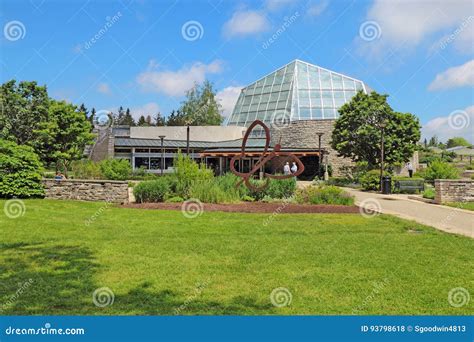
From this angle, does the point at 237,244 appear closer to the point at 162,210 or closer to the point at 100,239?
the point at 100,239

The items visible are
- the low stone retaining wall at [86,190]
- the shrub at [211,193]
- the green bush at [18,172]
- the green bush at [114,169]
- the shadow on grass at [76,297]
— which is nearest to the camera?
the shadow on grass at [76,297]

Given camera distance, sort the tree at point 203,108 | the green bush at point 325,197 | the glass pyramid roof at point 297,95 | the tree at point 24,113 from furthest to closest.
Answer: the tree at point 203,108 → the glass pyramid roof at point 297,95 → the tree at point 24,113 → the green bush at point 325,197

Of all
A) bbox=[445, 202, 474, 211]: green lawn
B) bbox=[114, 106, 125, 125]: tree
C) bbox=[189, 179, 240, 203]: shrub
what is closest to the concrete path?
bbox=[445, 202, 474, 211]: green lawn

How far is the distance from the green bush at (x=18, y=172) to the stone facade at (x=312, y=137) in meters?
Result: 24.1

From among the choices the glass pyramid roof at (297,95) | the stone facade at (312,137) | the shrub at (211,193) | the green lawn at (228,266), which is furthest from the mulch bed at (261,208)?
the glass pyramid roof at (297,95)

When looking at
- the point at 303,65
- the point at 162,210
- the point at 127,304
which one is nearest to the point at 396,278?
the point at 127,304

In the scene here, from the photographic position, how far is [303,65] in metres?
46.7

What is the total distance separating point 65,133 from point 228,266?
77.2 ft

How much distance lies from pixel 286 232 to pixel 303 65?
40.0m

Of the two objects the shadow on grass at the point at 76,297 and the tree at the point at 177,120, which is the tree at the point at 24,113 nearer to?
the shadow on grass at the point at 76,297

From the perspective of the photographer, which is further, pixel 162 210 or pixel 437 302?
pixel 162 210

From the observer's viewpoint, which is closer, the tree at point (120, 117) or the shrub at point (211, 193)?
the shrub at point (211, 193)

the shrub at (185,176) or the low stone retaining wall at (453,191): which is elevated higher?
the shrub at (185,176)

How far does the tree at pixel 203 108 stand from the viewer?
64938mm
